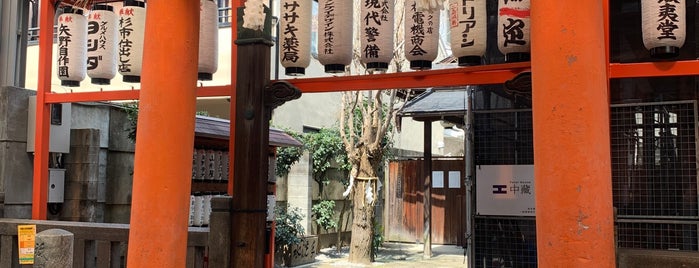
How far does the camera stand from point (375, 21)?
549cm

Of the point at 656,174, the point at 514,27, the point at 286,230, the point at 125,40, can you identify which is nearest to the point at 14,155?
the point at 125,40

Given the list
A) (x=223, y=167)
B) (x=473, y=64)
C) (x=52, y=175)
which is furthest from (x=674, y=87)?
(x=52, y=175)

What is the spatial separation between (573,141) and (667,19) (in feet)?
6.78

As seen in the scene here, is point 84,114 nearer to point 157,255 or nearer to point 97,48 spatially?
point 97,48

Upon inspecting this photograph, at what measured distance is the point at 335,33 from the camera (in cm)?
541

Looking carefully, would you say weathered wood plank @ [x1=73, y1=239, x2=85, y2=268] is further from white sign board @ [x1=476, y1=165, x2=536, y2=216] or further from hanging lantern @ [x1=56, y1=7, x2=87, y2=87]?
white sign board @ [x1=476, y1=165, x2=536, y2=216]

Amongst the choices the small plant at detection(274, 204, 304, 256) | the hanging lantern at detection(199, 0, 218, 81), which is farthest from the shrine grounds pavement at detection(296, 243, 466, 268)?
the hanging lantern at detection(199, 0, 218, 81)

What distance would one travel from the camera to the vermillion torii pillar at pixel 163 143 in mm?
4211

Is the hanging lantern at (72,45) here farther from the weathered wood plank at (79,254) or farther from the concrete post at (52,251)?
the concrete post at (52,251)

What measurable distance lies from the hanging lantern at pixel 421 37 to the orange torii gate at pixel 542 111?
41cm

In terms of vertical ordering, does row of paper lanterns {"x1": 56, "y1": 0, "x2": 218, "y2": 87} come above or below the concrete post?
above

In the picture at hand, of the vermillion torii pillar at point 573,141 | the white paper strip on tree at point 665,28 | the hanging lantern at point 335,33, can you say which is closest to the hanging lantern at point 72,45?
the hanging lantern at point 335,33

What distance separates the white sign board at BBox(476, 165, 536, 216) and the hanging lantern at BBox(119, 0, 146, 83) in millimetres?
4420

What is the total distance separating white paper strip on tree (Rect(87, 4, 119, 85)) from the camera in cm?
643
